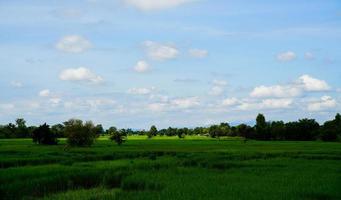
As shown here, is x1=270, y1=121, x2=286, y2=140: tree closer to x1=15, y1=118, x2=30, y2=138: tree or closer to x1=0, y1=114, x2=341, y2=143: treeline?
x1=0, y1=114, x2=341, y2=143: treeline

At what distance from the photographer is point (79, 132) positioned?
6184cm

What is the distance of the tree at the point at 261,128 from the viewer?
11881cm

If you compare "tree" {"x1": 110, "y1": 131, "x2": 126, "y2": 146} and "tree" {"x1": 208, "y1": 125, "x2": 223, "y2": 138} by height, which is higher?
"tree" {"x1": 208, "y1": 125, "x2": 223, "y2": 138}

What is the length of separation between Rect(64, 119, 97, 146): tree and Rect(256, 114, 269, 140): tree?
64.3 metres

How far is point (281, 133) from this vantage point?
115 meters

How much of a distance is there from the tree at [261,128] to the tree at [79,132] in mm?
64338

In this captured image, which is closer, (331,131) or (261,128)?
(331,131)

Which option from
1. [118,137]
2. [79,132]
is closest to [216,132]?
[118,137]

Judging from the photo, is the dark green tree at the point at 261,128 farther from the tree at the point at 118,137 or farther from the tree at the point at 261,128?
the tree at the point at 118,137

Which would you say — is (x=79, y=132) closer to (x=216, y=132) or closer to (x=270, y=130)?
(x=270, y=130)

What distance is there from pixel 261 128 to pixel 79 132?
69.4 meters

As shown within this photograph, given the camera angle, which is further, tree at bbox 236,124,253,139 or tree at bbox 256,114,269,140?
tree at bbox 236,124,253,139

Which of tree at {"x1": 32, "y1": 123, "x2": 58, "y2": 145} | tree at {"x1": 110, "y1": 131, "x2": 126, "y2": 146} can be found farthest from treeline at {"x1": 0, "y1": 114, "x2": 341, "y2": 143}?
tree at {"x1": 32, "y1": 123, "x2": 58, "y2": 145}

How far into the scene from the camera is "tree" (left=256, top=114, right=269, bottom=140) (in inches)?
4678
